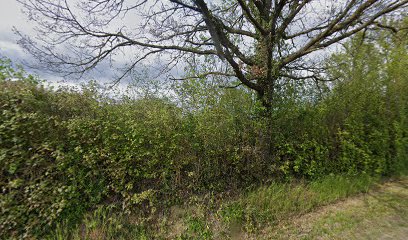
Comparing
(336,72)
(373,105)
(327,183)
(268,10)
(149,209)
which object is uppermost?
(268,10)

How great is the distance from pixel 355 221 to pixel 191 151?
11.4ft

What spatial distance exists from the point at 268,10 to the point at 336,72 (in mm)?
2948

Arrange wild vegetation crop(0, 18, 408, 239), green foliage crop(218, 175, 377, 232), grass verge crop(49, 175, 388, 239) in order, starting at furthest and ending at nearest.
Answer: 1. green foliage crop(218, 175, 377, 232)
2. grass verge crop(49, 175, 388, 239)
3. wild vegetation crop(0, 18, 408, 239)

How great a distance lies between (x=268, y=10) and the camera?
4859mm

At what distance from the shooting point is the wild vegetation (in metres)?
2.97

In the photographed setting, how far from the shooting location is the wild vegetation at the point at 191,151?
9.76 ft

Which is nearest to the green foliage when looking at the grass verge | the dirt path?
the grass verge

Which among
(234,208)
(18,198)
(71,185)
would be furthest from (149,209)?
(18,198)

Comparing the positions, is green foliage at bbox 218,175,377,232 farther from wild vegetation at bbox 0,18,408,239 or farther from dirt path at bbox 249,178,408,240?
dirt path at bbox 249,178,408,240

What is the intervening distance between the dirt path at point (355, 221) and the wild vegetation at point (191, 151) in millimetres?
250

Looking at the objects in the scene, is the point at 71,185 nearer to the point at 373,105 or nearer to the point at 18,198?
the point at 18,198

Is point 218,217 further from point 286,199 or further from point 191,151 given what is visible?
point 286,199

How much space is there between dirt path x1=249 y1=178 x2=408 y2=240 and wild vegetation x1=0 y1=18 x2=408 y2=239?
250mm

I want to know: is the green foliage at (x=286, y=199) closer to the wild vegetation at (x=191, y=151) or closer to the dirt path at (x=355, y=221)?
the wild vegetation at (x=191, y=151)
